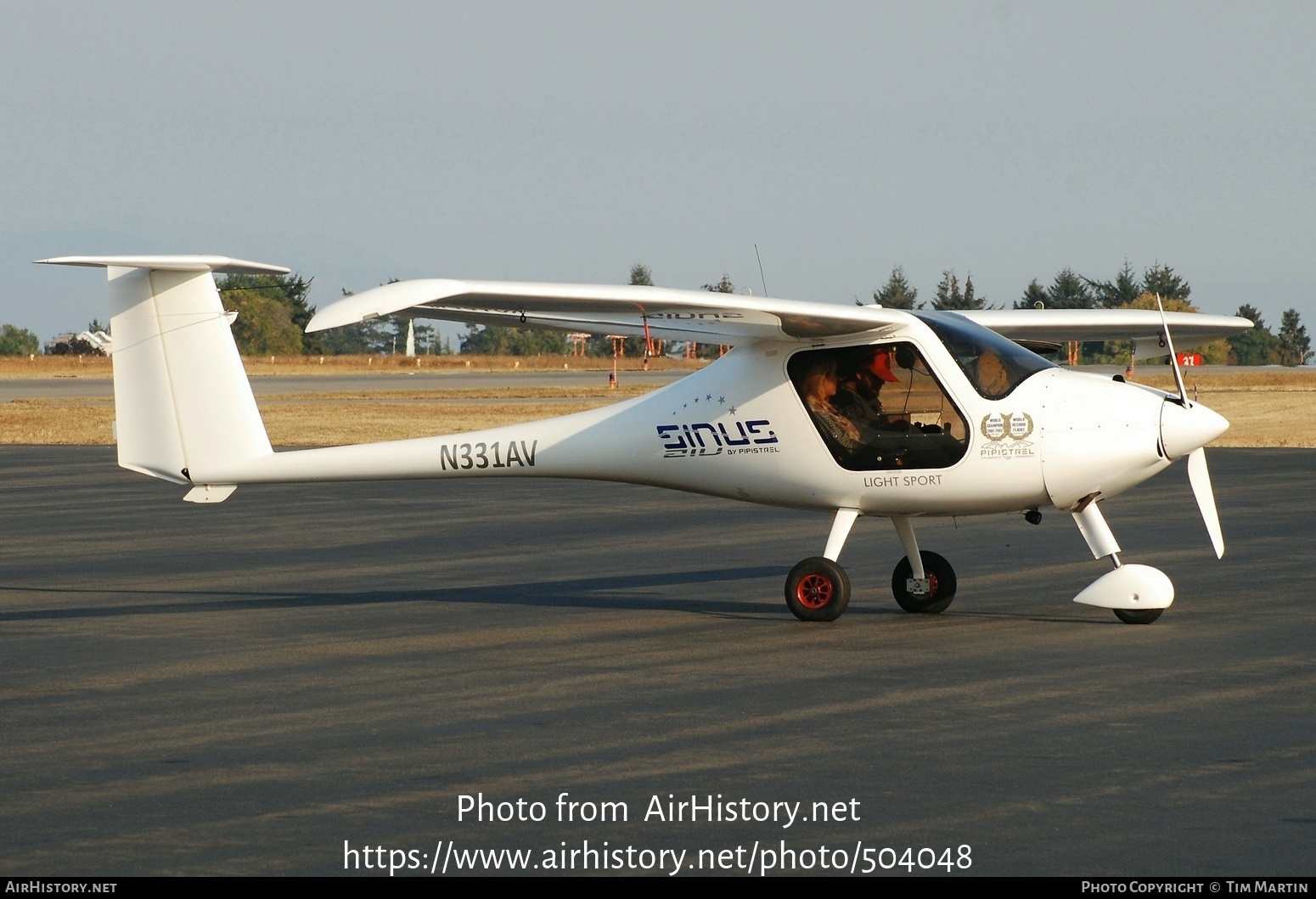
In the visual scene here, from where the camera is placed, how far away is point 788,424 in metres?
12.2

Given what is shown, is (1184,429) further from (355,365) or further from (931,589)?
(355,365)

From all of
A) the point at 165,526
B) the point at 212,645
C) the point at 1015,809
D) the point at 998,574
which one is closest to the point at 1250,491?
the point at 998,574

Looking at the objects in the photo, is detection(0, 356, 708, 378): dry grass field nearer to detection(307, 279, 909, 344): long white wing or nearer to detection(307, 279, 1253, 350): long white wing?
detection(307, 279, 1253, 350): long white wing

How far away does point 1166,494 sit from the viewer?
22625 millimetres

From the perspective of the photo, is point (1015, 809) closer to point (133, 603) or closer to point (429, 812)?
point (429, 812)

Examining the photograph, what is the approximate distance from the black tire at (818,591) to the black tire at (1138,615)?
1864mm

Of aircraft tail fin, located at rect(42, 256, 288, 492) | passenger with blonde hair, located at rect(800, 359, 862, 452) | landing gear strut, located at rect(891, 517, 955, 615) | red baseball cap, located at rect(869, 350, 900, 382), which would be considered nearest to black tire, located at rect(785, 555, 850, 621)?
landing gear strut, located at rect(891, 517, 955, 615)

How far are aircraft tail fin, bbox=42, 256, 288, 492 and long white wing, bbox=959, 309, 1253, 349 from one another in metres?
6.09

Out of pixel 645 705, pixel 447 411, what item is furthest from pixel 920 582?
pixel 447 411

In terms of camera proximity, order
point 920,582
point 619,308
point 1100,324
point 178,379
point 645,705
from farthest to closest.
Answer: point 1100,324 < point 178,379 < point 920,582 < point 619,308 < point 645,705

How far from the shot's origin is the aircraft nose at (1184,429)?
11.2m

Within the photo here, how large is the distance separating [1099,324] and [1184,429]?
3.24 meters

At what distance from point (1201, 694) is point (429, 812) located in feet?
14.8

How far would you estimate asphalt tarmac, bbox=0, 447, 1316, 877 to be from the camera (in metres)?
6.32
